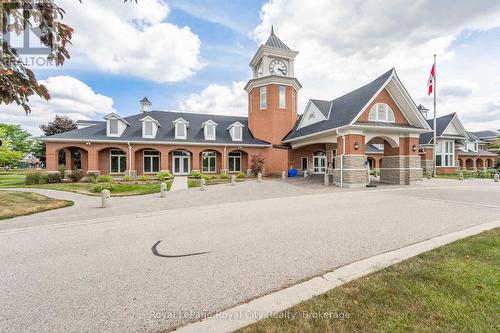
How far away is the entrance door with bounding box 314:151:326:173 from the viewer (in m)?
28.7

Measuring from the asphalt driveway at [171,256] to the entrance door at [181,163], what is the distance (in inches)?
659

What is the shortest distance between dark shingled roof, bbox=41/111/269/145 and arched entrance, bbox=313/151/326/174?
7578 millimetres

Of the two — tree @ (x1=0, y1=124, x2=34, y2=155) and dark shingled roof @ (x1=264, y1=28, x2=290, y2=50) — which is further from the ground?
dark shingled roof @ (x1=264, y1=28, x2=290, y2=50)

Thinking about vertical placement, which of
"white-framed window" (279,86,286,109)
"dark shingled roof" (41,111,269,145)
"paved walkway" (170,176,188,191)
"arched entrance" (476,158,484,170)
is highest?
"white-framed window" (279,86,286,109)

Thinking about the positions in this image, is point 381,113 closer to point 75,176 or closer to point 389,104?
point 389,104

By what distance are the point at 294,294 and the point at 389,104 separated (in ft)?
64.8

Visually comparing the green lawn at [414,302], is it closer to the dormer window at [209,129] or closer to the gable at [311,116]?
the gable at [311,116]

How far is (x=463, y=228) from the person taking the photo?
6172mm

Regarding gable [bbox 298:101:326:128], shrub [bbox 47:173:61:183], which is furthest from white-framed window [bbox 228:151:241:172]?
shrub [bbox 47:173:61:183]

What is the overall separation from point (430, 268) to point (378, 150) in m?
36.8

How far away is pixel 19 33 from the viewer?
2.46 meters

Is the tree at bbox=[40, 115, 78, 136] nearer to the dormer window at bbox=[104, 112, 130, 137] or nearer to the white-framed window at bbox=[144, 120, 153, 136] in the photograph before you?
the dormer window at bbox=[104, 112, 130, 137]

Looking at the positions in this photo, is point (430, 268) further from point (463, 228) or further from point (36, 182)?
point (36, 182)

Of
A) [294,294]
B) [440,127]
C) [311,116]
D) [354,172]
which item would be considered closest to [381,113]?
[354,172]
